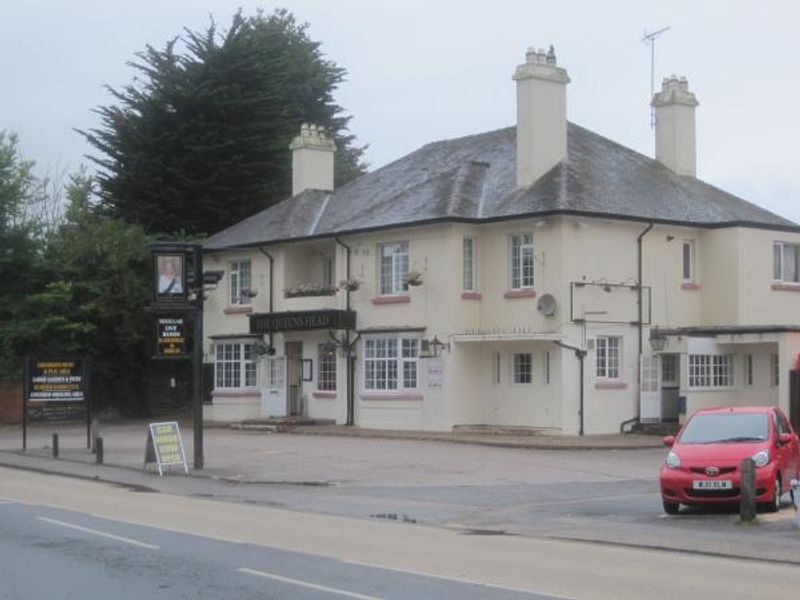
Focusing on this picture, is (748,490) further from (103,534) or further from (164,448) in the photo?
(164,448)

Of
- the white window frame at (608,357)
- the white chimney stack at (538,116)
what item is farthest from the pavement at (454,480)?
the white chimney stack at (538,116)

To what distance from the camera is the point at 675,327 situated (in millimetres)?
35938

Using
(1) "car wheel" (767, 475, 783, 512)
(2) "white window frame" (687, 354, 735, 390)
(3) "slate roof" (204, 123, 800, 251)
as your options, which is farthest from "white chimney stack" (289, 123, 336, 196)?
(1) "car wheel" (767, 475, 783, 512)

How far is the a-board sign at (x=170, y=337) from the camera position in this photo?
2578cm

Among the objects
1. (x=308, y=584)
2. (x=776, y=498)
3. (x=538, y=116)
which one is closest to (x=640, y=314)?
(x=538, y=116)

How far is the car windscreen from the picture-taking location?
59.1 ft

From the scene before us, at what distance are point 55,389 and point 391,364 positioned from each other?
1021 cm

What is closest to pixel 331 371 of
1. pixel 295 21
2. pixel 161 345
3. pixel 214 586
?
pixel 161 345

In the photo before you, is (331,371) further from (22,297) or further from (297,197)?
(22,297)

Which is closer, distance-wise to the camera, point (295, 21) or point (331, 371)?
point (331, 371)

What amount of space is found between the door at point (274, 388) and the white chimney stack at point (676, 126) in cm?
1435

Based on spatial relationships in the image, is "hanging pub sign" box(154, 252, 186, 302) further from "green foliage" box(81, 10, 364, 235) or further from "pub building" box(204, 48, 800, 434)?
"green foliage" box(81, 10, 364, 235)

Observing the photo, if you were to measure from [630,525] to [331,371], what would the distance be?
23374 mm

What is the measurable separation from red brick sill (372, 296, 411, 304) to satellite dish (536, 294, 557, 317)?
440 cm
